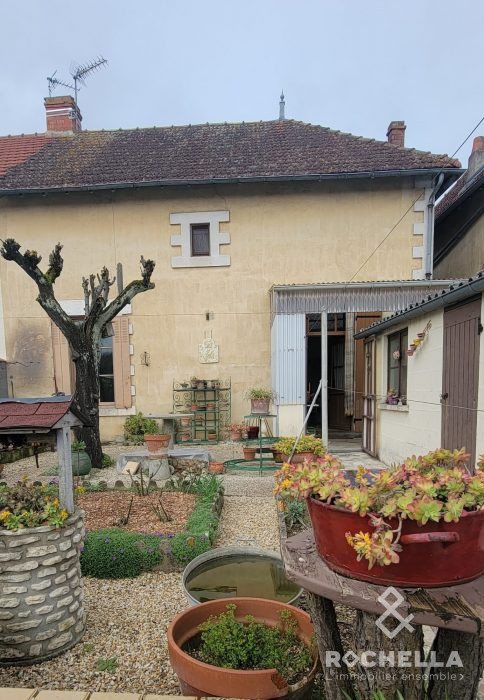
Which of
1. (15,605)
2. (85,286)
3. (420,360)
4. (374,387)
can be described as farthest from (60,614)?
(374,387)

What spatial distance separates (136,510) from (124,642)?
6.50ft

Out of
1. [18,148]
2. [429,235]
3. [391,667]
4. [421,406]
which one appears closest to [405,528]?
[391,667]

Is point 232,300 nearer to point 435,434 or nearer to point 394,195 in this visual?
point 394,195

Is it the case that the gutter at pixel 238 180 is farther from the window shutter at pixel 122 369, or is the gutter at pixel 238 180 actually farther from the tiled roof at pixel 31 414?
the tiled roof at pixel 31 414

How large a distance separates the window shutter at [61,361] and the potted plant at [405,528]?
8.60m

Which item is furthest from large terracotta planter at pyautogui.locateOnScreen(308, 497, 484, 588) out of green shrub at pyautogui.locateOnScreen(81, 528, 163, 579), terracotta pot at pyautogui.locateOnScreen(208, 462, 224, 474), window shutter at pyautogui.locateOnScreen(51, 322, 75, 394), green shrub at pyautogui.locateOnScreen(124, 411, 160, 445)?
window shutter at pyautogui.locateOnScreen(51, 322, 75, 394)

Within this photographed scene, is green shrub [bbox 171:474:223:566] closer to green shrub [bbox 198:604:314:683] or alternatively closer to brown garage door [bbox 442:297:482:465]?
green shrub [bbox 198:604:314:683]

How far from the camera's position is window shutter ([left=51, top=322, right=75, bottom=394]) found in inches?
344

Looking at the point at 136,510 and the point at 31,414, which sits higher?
the point at 31,414

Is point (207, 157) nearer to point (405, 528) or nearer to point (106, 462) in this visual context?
point (106, 462)

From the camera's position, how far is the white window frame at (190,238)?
8570 mm

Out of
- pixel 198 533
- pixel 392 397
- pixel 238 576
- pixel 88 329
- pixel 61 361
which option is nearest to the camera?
pixel 238 576

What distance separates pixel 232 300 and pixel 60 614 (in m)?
6.96

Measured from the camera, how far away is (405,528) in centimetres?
111
